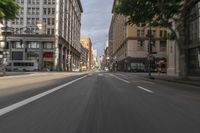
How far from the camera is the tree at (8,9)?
36562 mm

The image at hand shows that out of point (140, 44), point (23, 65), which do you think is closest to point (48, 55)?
point (23, 65)

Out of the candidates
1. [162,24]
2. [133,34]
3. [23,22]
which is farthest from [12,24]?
[162,24]

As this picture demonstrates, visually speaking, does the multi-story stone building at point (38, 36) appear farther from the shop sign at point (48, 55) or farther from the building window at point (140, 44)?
the building window at point (140, 44)

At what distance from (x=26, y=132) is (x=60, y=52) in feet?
349

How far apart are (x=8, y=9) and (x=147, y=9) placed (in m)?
14.1

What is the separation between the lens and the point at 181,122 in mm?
8781

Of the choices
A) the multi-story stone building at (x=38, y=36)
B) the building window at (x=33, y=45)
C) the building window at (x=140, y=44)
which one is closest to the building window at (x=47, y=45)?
the multi-story stone building at (x=38, y=36)

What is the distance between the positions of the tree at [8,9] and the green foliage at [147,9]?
10.7m

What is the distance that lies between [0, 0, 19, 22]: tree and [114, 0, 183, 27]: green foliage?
10.7 m

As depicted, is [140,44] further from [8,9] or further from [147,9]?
[147,9]

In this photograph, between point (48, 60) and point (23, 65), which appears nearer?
point (23, 65)

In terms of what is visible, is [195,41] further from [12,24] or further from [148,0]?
[12,24]

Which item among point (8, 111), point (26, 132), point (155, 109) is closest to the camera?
point (26, 132)

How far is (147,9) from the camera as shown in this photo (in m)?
34.8
